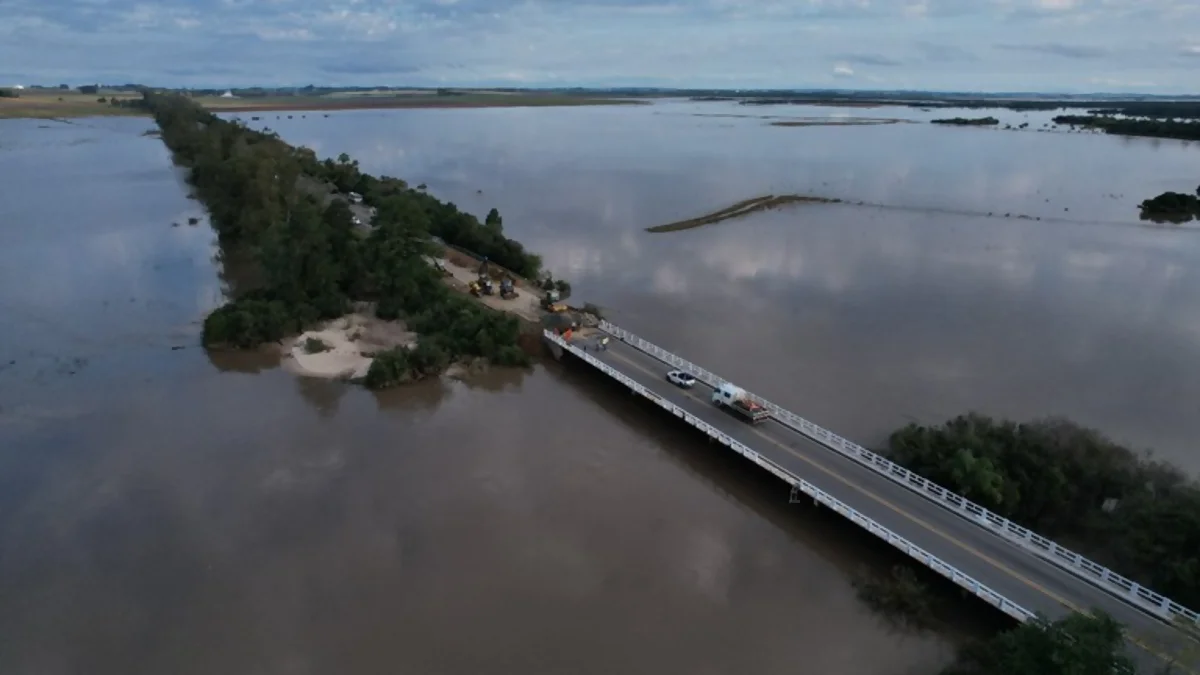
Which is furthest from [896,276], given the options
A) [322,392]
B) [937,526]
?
[322,392]

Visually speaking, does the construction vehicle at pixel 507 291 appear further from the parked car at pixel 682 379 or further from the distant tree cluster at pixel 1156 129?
the distant tree cluster at pixel 1156 129

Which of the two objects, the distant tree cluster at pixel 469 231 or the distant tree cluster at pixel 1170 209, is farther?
the distant tree cluster at pixel 1170 209

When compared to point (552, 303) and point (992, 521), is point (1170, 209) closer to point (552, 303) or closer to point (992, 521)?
point (552, 303)

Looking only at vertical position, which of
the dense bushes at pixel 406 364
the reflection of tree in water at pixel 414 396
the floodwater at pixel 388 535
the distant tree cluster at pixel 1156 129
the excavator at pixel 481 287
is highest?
the distant tree cluster at pixel 1156 129

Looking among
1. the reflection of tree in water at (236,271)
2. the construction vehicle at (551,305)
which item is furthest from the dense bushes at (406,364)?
the reflection of tree in water at (236,271)

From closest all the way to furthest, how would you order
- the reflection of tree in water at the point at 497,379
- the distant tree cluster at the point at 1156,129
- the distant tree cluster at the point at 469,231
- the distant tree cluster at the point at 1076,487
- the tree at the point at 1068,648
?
the tree at the point at 1068,648 → the distant tree cluster at the point at 1076,487 → the reflection of tree in water at the point at 497,379 → the distant tree cluster at the point at 469,231 → the distant tree cluster at the point at 1156,129

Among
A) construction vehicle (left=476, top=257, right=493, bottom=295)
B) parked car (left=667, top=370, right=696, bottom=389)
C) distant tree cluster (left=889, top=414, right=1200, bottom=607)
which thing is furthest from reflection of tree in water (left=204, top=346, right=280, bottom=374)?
distant tree cluster (left=889, top=414, right=1200, bottom=607)

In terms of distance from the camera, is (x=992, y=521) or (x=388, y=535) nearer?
(x=992, y=521)
